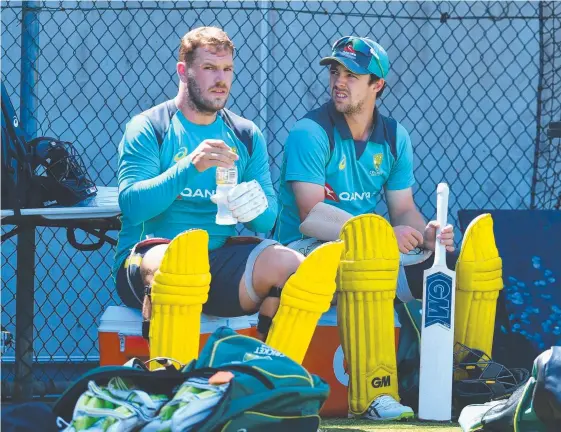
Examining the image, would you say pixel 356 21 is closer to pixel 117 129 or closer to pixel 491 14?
pixel 491 14

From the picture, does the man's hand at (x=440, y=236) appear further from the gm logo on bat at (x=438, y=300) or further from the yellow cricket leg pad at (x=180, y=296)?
the yellow cricket leg pad at (x=180, y=296)

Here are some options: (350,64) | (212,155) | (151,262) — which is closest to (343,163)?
(350,64)

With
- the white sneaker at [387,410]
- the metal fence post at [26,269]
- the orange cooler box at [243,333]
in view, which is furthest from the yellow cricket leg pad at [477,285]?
the metal fence post at [26,269]

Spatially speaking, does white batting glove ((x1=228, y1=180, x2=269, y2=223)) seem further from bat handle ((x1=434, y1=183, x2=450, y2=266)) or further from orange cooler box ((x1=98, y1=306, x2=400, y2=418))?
bat handle ((x1=434, y1=183, x2=450, y2=266))

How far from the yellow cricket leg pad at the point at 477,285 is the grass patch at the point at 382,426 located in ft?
1.29

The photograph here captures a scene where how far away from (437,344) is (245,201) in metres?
0.78

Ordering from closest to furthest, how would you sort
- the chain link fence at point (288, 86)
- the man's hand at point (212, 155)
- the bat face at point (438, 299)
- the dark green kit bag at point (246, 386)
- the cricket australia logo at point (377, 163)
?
the dark green kit bag at point (246, 386)
the man's hand at point (212, 155)
the bat face at point (438, 299)
the cricket australia logo at point (377, 163)
the chain link fence at point (288, 86)

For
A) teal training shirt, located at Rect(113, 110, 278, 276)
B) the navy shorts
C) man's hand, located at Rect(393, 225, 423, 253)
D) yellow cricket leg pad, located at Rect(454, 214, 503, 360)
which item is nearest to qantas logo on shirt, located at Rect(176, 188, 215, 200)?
teal training shirt, located at Rect(113, 110, 278, 276)

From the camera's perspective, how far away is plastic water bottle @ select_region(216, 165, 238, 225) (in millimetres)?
3383

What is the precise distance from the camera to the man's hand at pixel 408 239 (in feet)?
12.2

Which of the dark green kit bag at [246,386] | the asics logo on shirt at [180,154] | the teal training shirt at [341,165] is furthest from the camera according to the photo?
the teal training shirt at [341,165]

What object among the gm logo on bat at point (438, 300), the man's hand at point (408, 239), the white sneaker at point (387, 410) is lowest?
the white sneaker at point (387, 410)

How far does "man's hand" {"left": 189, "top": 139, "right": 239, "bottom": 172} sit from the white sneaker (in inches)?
37.3

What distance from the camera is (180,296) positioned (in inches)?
124
